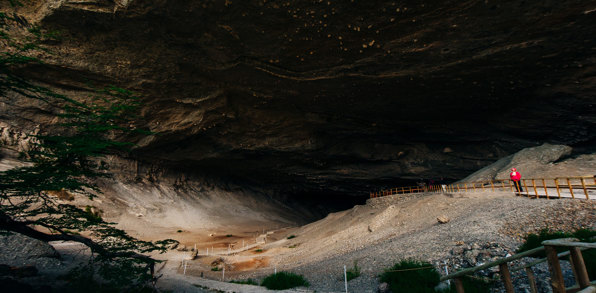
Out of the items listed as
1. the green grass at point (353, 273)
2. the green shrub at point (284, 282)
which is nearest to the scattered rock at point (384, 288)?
the green grass at point (353, 273)

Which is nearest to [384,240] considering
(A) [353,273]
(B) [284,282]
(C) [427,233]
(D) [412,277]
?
(C) [427,233]

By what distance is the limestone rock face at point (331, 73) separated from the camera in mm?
13680

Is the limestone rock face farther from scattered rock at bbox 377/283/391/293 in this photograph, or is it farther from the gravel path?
scattered rock at bbox 377/283/391/293

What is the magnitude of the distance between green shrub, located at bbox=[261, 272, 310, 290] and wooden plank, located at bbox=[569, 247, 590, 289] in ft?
27.3

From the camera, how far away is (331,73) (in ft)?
58.6

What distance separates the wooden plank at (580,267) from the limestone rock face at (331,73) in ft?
36.7

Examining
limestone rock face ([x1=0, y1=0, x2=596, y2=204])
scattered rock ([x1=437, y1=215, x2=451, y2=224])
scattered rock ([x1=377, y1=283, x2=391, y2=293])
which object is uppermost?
limestone rock face ([x1=0, y1=0, x2=596, y2=204])

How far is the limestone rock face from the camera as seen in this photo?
44.9 feet

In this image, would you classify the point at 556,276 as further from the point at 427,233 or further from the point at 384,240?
the point at 384,240

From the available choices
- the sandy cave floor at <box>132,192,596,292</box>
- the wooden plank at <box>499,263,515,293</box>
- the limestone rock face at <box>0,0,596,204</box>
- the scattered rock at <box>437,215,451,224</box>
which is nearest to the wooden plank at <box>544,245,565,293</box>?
the wooden plank at <box>499,263,515,293</box>

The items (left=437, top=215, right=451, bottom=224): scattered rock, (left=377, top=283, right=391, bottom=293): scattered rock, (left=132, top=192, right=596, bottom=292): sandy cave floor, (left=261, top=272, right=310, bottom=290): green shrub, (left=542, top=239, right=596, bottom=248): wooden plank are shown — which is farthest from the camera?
(left=437, top=215, right=451, bottom=224): scattered rock

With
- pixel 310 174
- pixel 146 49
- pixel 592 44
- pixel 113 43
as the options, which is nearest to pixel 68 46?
pixel 113 43

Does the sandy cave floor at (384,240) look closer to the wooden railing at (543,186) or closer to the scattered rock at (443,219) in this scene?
the scattered rock at (443,219)

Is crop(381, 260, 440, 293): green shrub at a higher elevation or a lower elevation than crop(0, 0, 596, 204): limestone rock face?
lower
